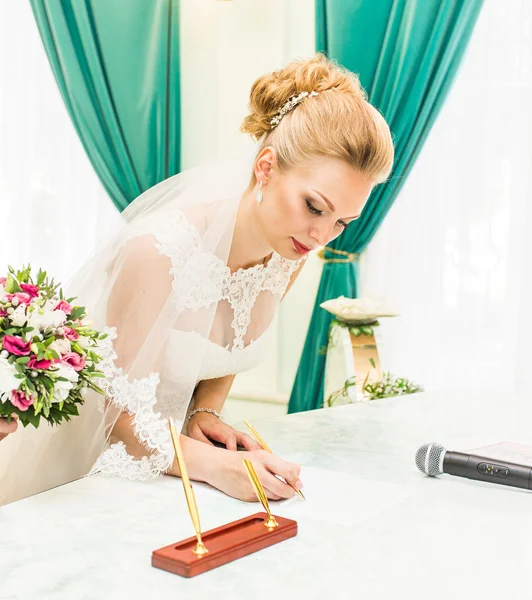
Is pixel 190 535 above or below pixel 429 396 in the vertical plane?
above

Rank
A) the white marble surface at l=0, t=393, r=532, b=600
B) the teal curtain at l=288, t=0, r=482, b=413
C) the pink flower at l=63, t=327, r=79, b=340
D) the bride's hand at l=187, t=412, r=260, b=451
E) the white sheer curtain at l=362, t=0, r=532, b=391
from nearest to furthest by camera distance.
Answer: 1. the white marble surface at l=0, t=393, r=532, b=600
2. the pink flower at l=63, t=327, r=79, b=340
3. the bride's hand at l=187, t=412, r=260, b=451
4. the white sheer curtain at l=362, t=0, r=532, b=391
5. the teal curtain at l=288, t=0, r=482, b=413

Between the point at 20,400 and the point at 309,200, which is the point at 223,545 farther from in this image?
the point at 309,200

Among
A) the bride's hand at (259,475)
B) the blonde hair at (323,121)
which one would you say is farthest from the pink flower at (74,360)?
the blonde hair at (323,121)

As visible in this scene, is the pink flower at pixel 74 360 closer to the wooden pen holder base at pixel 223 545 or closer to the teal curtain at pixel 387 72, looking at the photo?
the wooden pen holder base at pixel 223 545

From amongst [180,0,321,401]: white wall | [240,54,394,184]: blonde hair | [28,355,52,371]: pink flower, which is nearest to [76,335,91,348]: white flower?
[28,355,52,371]: pink flower

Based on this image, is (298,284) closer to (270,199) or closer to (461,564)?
(270,199)

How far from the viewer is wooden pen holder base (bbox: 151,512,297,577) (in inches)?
44.3

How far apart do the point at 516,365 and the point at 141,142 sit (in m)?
2.88

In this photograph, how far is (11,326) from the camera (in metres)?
1.55

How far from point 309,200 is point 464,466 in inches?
30.0

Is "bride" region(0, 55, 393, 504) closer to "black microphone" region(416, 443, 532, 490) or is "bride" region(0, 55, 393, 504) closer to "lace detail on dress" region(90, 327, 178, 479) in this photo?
"lace detail on dress" region(90, 327, 178, 479)

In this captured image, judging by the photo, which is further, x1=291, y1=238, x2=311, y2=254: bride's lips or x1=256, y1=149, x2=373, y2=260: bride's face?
x1=291, y1=238, x2=311, y2=254: bride's lips

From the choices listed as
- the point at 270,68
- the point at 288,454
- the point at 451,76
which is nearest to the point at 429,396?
the point at 288,454

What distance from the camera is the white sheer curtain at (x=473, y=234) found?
4461mm
